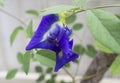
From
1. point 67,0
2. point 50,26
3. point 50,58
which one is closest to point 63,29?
point 50,26

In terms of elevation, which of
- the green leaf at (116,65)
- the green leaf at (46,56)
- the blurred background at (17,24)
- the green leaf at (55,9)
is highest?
the green leaf at (55,9)

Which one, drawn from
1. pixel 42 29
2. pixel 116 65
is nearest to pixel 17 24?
pixel 116 65

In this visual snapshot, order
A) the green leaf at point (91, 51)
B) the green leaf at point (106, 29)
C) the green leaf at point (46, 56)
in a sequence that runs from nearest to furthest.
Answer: the green leaf at point (106, 29), the green leaf at point (46, 56), the green leaf at point (91, 51)

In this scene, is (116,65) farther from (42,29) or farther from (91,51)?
(91,51)

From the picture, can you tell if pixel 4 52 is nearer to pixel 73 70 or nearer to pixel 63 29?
pixel 73 70

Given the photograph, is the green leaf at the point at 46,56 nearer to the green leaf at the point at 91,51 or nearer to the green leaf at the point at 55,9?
the green leaf at the point at 55,9

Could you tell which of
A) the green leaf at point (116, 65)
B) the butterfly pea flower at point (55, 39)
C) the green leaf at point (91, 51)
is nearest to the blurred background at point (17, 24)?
the green leaf at point (91, 51)
